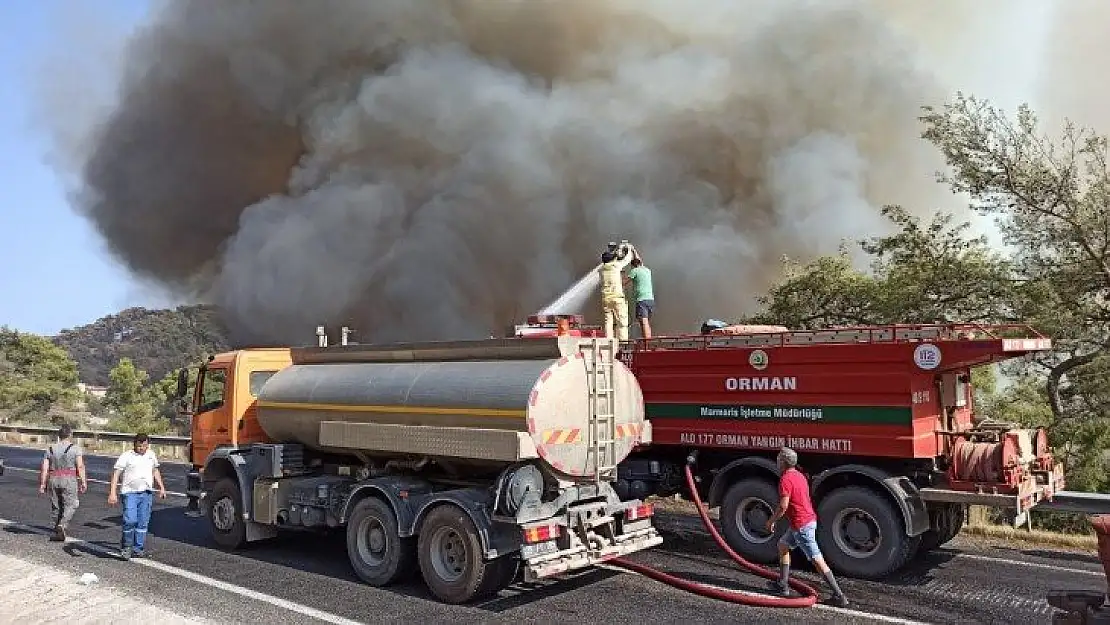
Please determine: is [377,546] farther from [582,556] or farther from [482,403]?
[582,556]

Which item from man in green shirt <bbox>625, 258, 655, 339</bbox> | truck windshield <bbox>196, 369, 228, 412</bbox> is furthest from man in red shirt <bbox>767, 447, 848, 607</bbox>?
truck windshield <bbox>196, 369, 228, 412</bbox>

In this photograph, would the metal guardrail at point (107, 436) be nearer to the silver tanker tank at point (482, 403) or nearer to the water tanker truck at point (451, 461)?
the water tanker truck at point (451, 461)

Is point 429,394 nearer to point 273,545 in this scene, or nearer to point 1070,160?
point 273,545

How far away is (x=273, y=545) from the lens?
9.30 m

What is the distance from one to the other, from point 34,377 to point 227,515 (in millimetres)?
39630

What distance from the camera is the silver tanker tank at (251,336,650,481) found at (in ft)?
22.4

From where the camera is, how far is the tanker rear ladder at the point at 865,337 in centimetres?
761

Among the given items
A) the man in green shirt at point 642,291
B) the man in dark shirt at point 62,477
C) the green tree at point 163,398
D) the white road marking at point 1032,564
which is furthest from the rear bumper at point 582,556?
the green tree at point 163,398

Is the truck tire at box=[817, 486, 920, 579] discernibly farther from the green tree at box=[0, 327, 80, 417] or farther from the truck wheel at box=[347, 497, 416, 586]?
the green tree at box=[0, 327, 80, 417]

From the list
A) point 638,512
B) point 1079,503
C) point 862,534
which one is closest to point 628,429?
point 638,512

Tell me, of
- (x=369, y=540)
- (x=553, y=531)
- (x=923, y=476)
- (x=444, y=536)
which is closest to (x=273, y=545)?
(x=369, y=540)

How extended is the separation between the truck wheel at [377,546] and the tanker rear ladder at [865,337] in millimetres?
3648

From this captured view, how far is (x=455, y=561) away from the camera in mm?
6957

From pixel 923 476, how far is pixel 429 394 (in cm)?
456
